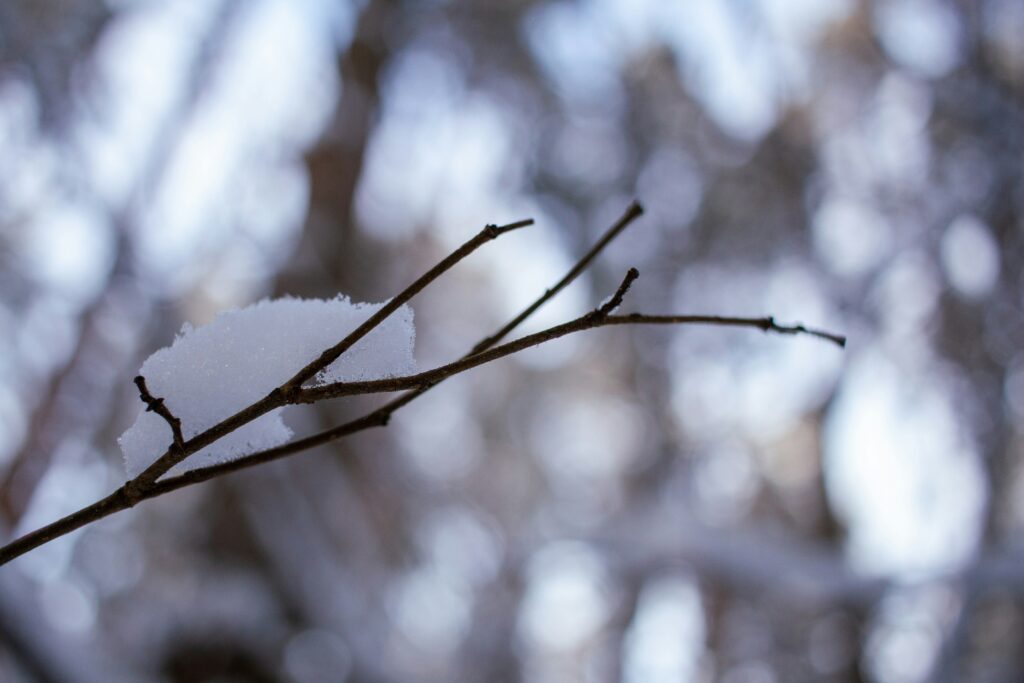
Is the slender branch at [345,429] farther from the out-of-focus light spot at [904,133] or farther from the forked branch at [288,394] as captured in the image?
the out-of-focus light spot at [904,133]

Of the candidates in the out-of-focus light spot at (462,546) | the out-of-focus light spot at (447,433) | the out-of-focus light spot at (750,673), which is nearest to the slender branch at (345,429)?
the out-of-focus light spot at (462,546)

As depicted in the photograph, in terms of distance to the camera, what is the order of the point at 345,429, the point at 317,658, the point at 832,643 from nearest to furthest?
the point at 345,429 < the point at 317,658 < the point at 832,643

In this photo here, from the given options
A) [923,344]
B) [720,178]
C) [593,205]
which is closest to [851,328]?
[923,344]

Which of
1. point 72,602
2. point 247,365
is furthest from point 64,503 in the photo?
point 247,365

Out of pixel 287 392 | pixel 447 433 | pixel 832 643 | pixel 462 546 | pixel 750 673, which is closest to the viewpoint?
pixel 287 392

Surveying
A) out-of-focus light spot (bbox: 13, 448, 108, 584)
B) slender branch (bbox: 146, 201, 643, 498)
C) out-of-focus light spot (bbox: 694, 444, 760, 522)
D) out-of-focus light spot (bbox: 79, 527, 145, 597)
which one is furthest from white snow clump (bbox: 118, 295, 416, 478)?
out-of-focus light spot (bbox: 694, 444, 760, 522)

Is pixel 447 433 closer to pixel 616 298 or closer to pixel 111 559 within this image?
pixel 111 559
